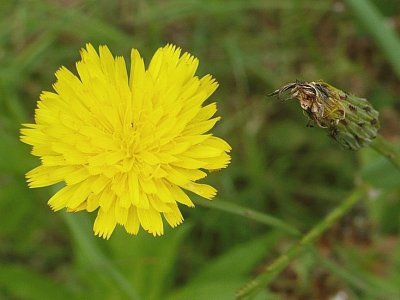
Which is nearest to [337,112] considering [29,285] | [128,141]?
[128,141]

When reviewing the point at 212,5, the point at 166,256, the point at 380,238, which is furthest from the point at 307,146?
the point at 166,256

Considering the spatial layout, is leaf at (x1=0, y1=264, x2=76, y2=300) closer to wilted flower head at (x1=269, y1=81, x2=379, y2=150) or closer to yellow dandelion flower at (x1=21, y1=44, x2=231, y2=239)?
yellow dandelion flower at (x1=21, y1=44, x2=231, y2=239)

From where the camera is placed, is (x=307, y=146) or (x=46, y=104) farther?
(x=307, y=146)

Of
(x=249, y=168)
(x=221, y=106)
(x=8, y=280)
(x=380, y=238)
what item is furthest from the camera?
(x=221, y=106)

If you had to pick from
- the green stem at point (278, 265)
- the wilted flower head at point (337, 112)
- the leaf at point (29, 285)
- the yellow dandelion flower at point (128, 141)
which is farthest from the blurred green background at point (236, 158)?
the wilted flower head at point (337, 112)

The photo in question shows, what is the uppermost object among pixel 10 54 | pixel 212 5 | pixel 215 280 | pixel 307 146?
pixel 10 54

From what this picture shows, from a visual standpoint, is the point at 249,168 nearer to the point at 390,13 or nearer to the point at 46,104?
the point at 390,13

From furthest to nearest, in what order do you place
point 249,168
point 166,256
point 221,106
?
point 221,106, point 249,168, point 166,256
